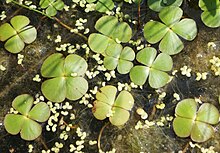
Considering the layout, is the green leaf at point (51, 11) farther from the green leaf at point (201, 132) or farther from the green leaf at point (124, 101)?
the green leaf at point (201, 132)

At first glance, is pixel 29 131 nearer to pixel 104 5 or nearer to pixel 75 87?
pixel 75 87

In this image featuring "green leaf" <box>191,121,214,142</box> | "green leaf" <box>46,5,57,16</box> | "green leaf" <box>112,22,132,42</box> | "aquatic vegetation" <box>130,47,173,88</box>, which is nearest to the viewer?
"green leaf" <box>191,121,214,142</box>

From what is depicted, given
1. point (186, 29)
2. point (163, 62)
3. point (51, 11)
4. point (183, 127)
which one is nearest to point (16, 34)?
point (51, 11)

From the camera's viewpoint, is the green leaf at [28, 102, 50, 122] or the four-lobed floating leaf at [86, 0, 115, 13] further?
the four-lobed floating leaf at [86, 0, 115, 13]

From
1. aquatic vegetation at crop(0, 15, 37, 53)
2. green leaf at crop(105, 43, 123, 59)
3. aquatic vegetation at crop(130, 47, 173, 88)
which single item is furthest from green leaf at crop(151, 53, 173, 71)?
aquatic vegetation at crop(0, 15, 37, 53)

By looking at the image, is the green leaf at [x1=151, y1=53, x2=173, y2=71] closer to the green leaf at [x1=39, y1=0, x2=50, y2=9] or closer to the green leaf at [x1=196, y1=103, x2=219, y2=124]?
the green leaf at [x1=196, y1=103, x2=219, y2=124]

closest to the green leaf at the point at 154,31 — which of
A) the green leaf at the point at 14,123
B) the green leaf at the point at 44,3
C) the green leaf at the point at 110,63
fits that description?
the green leaf at the point at 110,63
